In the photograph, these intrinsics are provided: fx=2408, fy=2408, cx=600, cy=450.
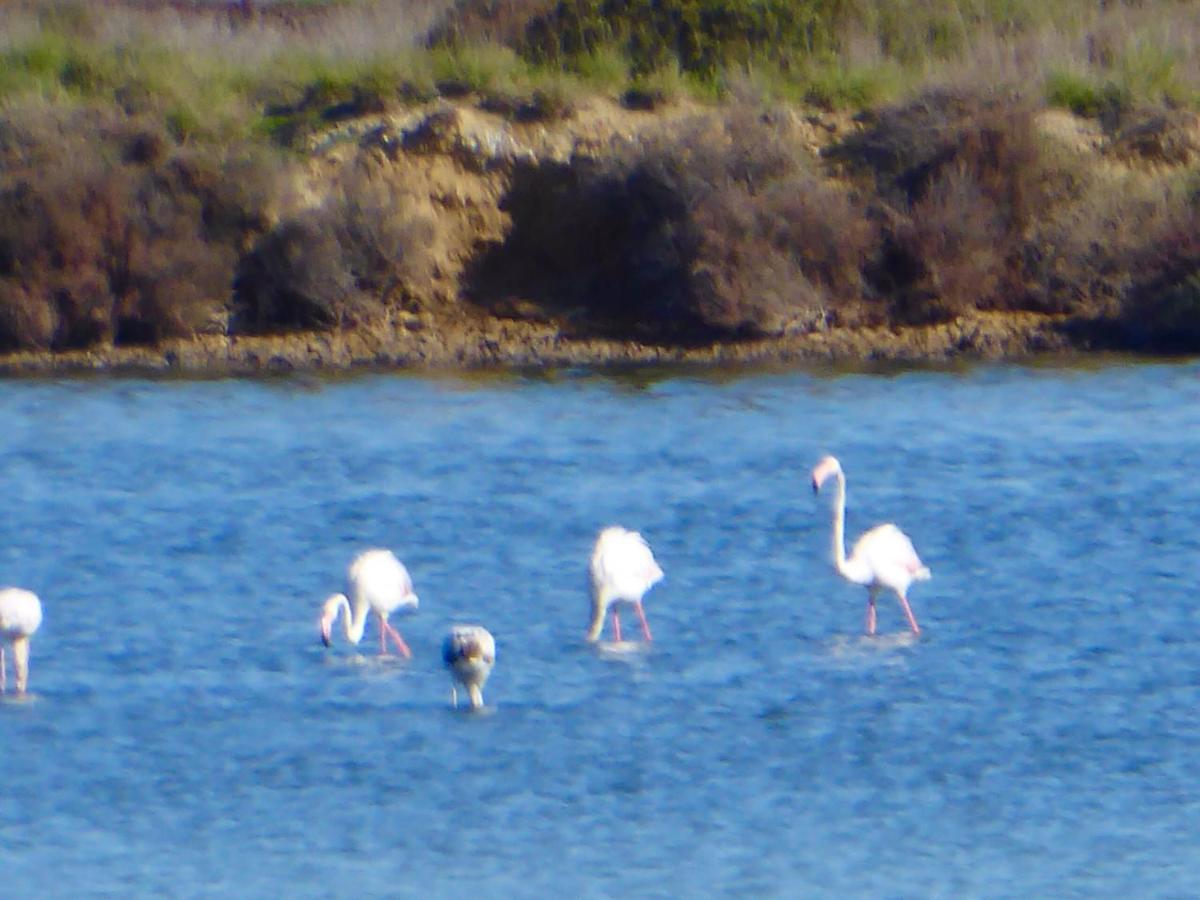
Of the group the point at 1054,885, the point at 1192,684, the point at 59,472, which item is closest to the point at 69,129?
the point at 59,472

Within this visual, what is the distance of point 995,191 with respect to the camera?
88.3 feet

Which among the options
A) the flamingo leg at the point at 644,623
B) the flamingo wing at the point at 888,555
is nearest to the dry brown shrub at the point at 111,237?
the flamingo leg at the point at 644,623

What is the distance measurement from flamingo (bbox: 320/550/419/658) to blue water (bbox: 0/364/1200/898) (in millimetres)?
195

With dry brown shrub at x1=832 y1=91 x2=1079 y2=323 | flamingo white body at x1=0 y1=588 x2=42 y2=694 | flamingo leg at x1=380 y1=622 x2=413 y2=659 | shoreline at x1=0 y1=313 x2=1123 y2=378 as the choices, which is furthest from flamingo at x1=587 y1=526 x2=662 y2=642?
dry brown shrub at x1=832 y1=91 x2=1079 y2=323

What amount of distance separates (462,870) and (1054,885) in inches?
94.9

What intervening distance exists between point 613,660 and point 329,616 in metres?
1.61

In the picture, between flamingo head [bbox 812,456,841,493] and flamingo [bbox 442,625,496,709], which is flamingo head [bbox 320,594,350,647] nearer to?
flamingo [bbox 442,625,496,709]

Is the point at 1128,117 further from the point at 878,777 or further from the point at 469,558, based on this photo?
the point at 878,777

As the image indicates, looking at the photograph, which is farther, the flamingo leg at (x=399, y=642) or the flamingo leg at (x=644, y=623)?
the flamingo leg at (x=644, y=623)

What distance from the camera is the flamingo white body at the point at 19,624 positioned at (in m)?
12.9

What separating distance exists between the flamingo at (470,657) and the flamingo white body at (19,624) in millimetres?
2346

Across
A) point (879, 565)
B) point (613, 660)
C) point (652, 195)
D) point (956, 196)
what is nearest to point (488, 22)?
point (652, 195)

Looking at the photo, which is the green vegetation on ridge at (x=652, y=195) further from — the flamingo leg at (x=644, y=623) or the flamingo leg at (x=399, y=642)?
the flamingo leg at (x=399, y=642)

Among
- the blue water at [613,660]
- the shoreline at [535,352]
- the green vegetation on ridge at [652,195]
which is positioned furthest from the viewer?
the green vegetation on ridge at [652,195]
